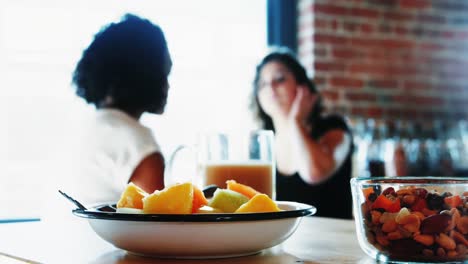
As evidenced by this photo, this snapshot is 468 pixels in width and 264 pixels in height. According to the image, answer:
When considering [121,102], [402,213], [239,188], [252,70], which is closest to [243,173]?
[239,188]

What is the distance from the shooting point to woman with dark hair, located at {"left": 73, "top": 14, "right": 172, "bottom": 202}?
201 centimetres

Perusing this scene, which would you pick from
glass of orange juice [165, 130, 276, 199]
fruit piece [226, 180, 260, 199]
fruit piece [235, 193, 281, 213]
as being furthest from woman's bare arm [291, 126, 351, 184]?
fruit piece [235, 193, 281, 213]

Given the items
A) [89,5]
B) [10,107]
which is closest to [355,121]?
[89,5]

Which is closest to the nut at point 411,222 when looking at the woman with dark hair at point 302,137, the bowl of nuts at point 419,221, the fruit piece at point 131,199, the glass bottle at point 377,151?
the bowl of nuts at point 419,221

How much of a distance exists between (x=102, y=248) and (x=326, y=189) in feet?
7.50

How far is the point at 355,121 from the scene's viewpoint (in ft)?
11.0

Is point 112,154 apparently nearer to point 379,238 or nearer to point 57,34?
point 57,34

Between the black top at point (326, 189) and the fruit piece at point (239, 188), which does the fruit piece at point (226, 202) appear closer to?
the fruit piece at point (239, 188)

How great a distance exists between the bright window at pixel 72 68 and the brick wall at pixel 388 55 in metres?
0.36

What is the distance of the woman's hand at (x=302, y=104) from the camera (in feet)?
9.89

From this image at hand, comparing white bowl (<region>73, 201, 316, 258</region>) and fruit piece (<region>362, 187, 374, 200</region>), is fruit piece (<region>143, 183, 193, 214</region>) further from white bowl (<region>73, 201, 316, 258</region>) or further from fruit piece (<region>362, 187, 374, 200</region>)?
fruit piece (<region>362, 187, 374, 200</region>)

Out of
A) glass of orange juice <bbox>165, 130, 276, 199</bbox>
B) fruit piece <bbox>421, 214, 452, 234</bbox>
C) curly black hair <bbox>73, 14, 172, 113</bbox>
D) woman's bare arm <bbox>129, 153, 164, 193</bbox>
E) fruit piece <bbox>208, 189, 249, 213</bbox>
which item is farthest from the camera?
curly black hair <bbox>73, 14, 172, 113</bbox>

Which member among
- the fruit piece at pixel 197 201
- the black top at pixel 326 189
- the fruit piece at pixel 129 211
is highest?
the fruit piece at pixel 197 201

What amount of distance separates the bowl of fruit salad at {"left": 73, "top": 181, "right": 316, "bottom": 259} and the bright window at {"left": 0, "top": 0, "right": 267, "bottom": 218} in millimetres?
1703
